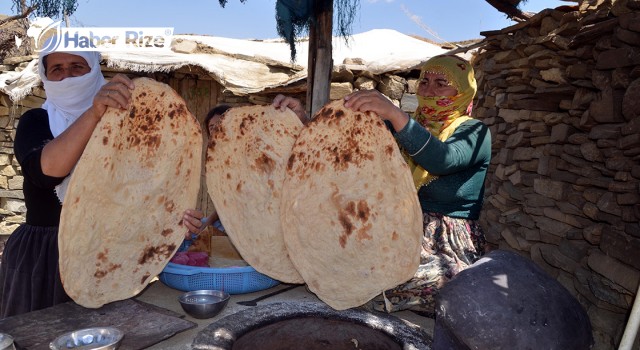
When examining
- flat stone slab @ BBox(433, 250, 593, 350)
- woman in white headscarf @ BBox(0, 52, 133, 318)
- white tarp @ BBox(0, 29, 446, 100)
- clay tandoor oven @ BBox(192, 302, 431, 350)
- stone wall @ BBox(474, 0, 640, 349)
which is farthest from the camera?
white tarp @ BBox(0, 29, 446, 100)

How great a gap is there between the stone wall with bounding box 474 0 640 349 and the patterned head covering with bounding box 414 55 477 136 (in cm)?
172

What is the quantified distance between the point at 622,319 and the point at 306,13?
310 centimetres

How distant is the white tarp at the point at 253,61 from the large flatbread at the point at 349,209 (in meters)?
4.18

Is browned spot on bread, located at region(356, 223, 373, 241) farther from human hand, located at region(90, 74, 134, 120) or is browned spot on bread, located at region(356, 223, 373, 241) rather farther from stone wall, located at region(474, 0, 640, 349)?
stone wall, located at region(474, 0, 640, 349)

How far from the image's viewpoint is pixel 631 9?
3.66 m

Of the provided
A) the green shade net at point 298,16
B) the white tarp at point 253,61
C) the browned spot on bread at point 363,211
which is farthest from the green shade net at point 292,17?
the white tarp at point 253,61

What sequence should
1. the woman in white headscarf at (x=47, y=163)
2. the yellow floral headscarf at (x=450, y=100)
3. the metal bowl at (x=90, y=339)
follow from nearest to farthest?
1. the metal bowl at (x=90, y=339)
2. the woman in white headscarf at (x=47, y=163)
3. the yellow floral headscarf at (x=450, y=100)

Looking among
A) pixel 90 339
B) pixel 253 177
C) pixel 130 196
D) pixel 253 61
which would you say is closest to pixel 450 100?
pixel 253 177

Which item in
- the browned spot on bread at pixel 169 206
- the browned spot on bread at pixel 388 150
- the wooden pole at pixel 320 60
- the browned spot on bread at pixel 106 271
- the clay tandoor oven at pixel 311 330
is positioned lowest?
the clay tandoor oven at pixel 311 330

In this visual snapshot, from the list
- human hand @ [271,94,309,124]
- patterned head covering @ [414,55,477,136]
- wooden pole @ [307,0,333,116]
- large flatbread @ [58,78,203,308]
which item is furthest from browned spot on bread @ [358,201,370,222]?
wooden pole @ [307,0,333,116]

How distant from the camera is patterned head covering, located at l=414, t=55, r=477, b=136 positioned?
257 centimetres

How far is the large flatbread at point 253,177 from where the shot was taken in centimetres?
198

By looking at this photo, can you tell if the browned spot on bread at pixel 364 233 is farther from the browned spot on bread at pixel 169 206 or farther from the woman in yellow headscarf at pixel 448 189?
the browned spot on bread at pixel 169 206

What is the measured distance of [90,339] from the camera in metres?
1.71
